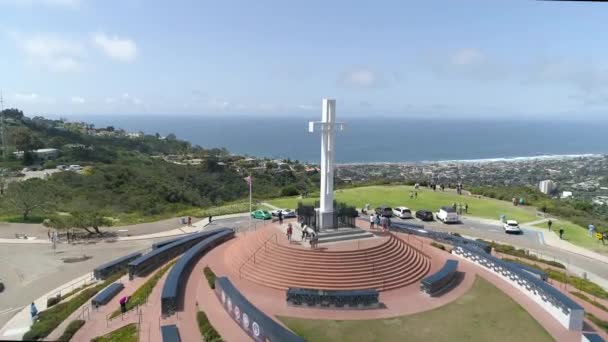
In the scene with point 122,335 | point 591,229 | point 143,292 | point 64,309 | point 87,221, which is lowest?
point 64,309

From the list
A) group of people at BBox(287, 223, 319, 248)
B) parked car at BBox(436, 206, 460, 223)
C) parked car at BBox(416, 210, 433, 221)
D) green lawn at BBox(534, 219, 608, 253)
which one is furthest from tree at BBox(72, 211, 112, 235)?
green lawn at BBox(534, 219, 608, 253)

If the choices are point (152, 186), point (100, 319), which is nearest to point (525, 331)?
point (100, 319)

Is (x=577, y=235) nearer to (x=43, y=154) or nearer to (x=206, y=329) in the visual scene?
(x=206, y=329)

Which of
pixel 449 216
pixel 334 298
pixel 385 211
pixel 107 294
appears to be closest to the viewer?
pixel 334 298

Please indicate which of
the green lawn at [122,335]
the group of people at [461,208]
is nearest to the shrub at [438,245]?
the group of people at [461,208]

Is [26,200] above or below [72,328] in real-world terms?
above

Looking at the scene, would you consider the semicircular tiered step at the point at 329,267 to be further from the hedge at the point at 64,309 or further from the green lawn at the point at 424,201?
the green lawn at the point at 424,201

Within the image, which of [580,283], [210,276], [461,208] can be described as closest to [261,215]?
[210,276]

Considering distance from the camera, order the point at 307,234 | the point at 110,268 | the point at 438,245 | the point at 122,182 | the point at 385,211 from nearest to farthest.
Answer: the point at 307,234, the point at 110,268, the point at 438,245, the point at 385,211, the point at 122,182
